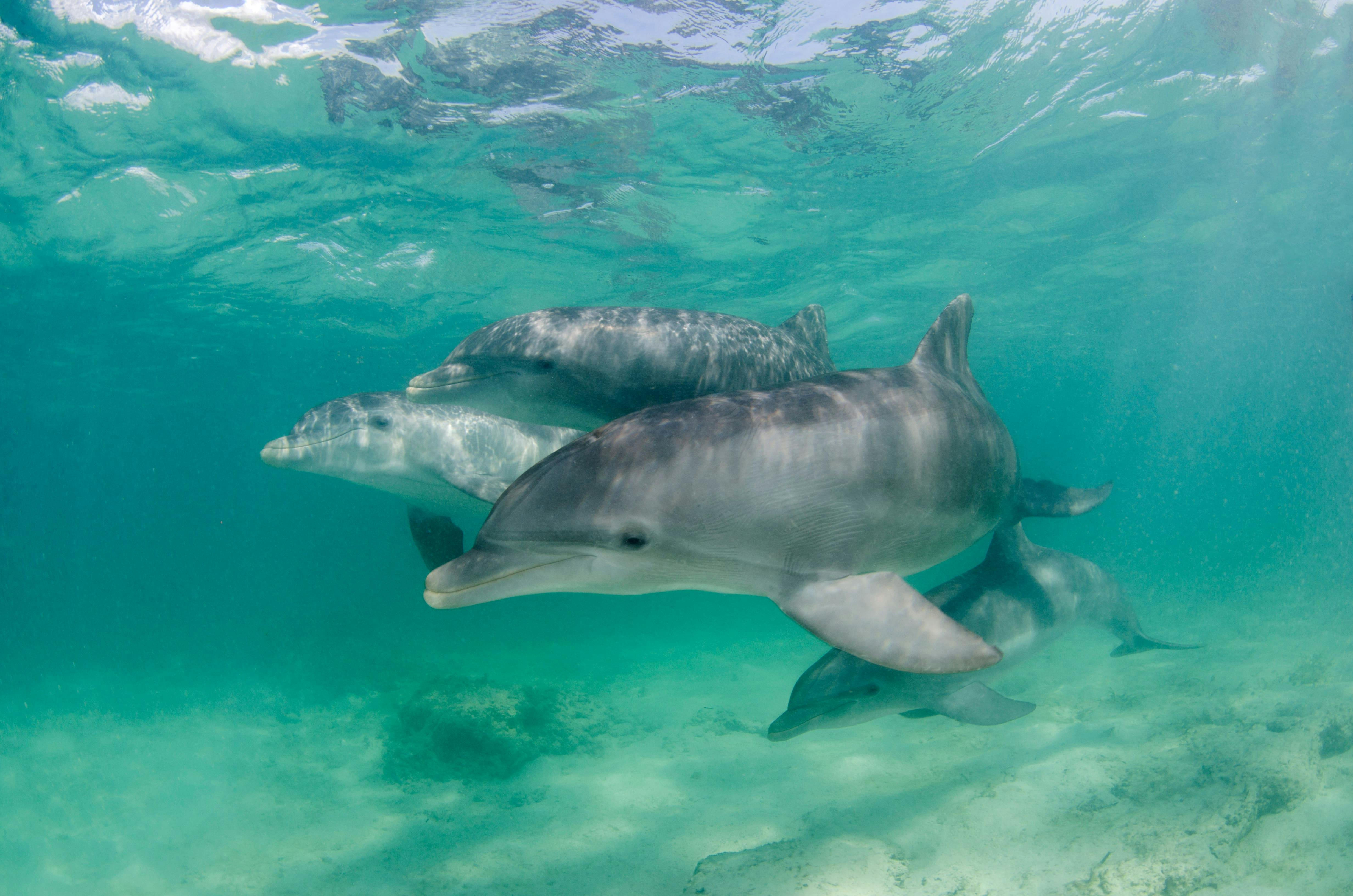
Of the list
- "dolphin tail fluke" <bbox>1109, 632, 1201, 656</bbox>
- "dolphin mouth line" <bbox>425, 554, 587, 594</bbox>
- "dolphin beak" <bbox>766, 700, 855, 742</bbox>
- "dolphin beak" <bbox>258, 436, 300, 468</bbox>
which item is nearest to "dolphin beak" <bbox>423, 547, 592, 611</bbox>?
"dolphin mouth line" <bbox>425, 554, 587, 594</bbox>

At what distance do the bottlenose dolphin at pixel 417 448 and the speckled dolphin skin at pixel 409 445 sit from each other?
0.03 feet

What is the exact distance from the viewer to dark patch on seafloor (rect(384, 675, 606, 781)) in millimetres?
10250

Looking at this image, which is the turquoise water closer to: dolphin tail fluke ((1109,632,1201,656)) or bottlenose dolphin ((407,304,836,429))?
dolphin tail fluke ((1109,632,1201,656))

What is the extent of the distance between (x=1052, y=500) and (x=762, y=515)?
4.16 metres

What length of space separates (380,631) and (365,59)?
961 inches

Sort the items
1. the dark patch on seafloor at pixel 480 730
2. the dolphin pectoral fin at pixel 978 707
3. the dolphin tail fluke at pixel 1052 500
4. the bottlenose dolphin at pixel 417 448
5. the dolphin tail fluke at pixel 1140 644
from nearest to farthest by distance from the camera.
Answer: the dolphin tail fluke at pixel 1052 500 → the dolphin pectoral fin at pixel 978 707 → the bottlenose dolphin at pixel 417 448 → the dolphin tail fluke at pixel 1140 644 → the dark patch on seafloor at pixel 480 730

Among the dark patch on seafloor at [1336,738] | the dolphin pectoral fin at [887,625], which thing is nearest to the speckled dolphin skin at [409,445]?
the dolphin pectoral fin at [887,625]

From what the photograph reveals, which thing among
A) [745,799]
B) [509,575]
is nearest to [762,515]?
[509,575]

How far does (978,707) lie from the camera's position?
6.25m

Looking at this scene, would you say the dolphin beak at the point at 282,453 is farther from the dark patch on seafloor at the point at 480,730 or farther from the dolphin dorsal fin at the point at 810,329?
the dolphin dorsal fin at the point at 810,329

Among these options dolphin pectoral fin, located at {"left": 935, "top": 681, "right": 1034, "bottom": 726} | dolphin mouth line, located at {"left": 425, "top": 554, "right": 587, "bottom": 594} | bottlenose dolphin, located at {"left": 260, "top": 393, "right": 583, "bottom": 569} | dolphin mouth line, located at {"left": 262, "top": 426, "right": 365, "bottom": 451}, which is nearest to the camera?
dolphin mouth line, located at {"left": 425, "top": 554, "right": 587, "bottom": 594}

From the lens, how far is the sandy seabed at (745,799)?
5309 millimetres

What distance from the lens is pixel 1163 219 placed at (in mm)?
19781

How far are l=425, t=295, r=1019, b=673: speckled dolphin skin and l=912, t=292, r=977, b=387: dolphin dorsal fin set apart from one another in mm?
875
